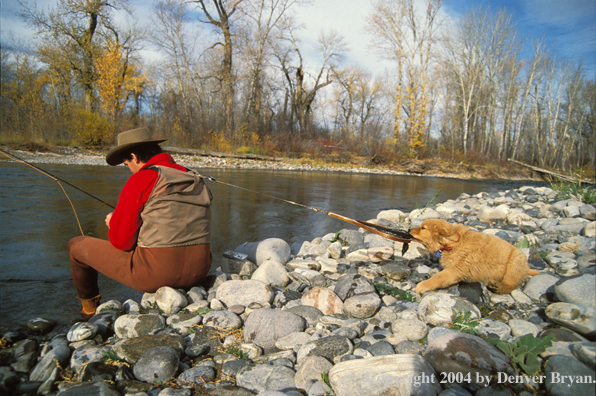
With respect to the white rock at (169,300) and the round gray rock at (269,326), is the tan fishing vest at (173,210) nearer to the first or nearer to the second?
the white rock at (169,300)

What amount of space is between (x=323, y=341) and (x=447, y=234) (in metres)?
1.74

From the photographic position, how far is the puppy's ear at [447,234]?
3.15 metres

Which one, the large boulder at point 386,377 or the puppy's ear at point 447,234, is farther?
the puppy's ear at point 447,234

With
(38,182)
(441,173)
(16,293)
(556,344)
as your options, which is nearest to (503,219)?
(556,344)

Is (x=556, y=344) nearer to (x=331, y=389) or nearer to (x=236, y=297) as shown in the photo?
(x=331, y=389)

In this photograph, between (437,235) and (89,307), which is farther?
(437,235)

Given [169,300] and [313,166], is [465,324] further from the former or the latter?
[313,166]

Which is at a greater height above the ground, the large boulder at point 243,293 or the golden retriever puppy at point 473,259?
the golden retriever puppy at point 473,259

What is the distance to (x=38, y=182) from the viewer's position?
9734 mm

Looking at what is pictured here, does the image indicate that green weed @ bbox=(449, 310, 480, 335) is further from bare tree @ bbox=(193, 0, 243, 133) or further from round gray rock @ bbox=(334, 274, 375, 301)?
bare tree @ bbox=(193, 0, 243, 133)

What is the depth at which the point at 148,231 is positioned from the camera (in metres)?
2.64

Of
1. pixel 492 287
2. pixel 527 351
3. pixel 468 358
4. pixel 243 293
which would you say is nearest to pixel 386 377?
pixel 468 358

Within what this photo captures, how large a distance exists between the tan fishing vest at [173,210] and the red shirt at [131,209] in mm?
41

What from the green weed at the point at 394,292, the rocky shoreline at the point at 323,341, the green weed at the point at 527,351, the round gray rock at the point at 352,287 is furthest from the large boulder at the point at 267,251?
the green weed at the point at 527,351
